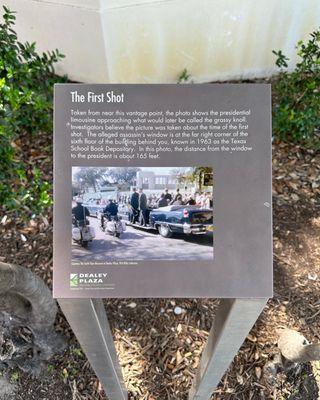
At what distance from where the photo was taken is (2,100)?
107 inches

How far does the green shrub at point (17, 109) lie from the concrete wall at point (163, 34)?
17.5 inches

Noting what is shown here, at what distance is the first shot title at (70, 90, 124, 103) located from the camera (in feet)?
5.23

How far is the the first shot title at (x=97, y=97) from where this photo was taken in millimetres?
1594

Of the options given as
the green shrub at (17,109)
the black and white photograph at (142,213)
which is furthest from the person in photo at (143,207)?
the green shrub at (17,109)

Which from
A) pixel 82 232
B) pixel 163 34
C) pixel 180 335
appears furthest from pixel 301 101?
pixel 82 232

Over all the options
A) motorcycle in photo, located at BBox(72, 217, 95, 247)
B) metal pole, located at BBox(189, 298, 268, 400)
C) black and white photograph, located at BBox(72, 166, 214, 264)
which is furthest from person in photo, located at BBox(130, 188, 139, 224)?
metal pole, located at BBox(189, 298, 268, 400)

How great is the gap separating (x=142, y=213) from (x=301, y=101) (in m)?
2.81

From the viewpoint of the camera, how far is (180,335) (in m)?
3.42

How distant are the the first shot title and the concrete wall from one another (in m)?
2.34

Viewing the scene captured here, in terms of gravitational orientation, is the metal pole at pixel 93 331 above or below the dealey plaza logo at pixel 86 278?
below

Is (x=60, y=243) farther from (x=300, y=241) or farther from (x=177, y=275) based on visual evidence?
(x=300, y=241)

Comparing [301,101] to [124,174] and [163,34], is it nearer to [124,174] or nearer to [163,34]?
[163,34]

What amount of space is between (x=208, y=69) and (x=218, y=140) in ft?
10.5

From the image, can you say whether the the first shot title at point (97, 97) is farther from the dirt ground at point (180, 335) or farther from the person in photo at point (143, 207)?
the dirt ground at point (180, 335)
